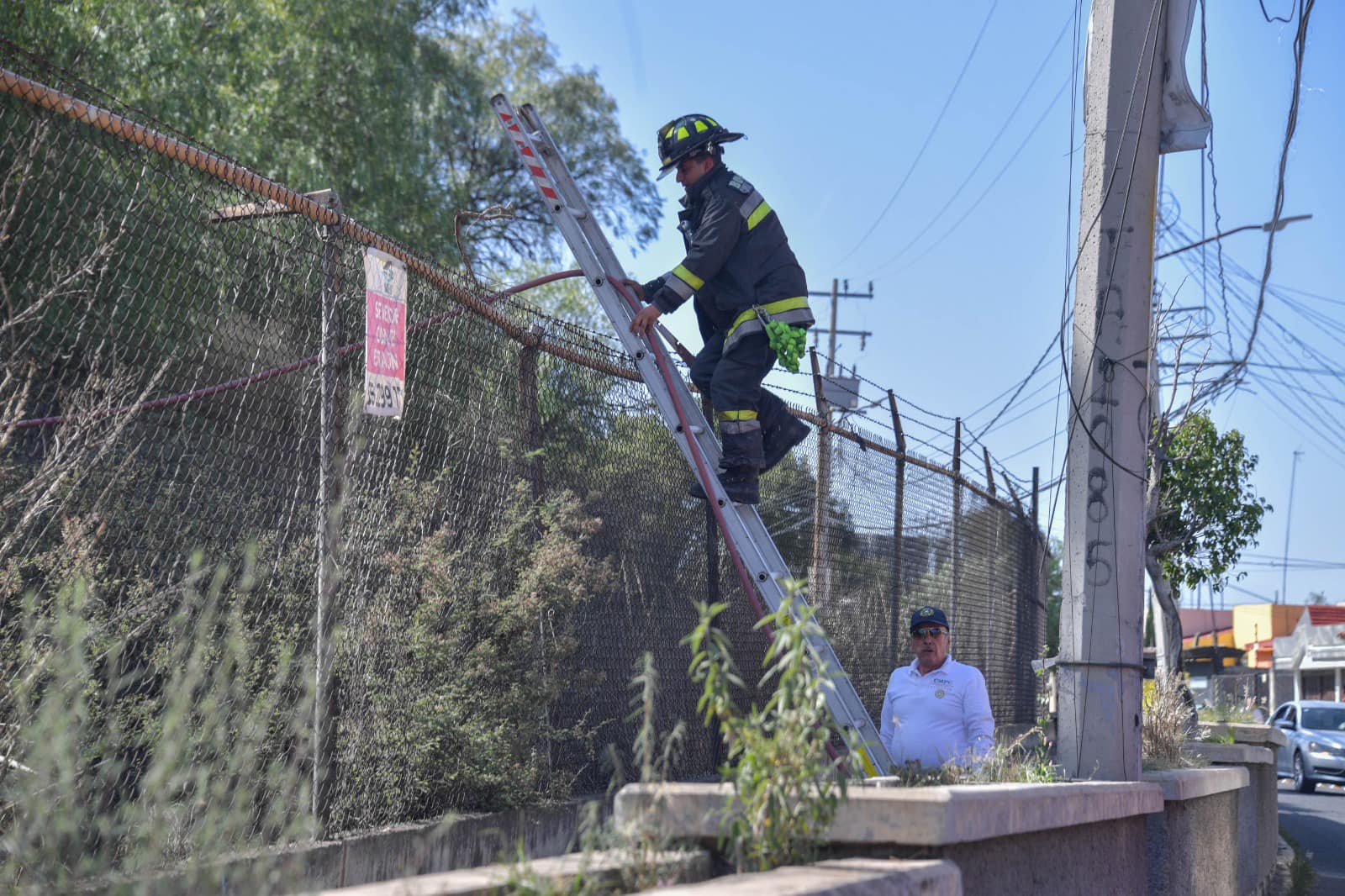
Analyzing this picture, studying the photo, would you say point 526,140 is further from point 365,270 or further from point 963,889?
point 963,889

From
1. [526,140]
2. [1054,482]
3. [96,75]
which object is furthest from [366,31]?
[1054,482]

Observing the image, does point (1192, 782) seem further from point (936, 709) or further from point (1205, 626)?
point (1205, 626)

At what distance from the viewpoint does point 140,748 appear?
4.12 m

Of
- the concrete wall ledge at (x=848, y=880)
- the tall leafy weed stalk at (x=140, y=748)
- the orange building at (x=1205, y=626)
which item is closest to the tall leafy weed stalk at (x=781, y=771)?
the concrete wall ledge at (x=848, y=880)

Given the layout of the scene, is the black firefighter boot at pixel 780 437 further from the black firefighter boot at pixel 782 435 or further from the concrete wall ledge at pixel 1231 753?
the concrete wall ledge at pixel 1231 753

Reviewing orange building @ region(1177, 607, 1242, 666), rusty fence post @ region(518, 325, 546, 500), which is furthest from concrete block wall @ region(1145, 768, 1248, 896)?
orange building @ region(1177, 607, 1242, 666)

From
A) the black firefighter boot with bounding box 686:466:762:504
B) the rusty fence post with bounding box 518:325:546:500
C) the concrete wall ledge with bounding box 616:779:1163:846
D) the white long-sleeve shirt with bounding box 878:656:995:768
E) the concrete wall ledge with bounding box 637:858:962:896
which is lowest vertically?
the concrete wall ledge with bounding box 637:858:962:896

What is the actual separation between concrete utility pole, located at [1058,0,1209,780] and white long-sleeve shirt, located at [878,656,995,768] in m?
0.38

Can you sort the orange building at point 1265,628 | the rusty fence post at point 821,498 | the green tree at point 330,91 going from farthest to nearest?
the orange building at point 1265,628, the green tree at point 330,91, the rusty fence post at point 821,498

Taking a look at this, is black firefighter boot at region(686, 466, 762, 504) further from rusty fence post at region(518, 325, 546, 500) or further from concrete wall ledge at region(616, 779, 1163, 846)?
concrete wall ledge at region(616, 779, 1163, 846)

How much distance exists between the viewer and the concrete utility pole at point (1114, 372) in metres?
5.79

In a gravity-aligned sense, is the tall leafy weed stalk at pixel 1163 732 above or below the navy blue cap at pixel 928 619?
below

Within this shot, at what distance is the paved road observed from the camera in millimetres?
11438

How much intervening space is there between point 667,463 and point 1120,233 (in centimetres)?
243
